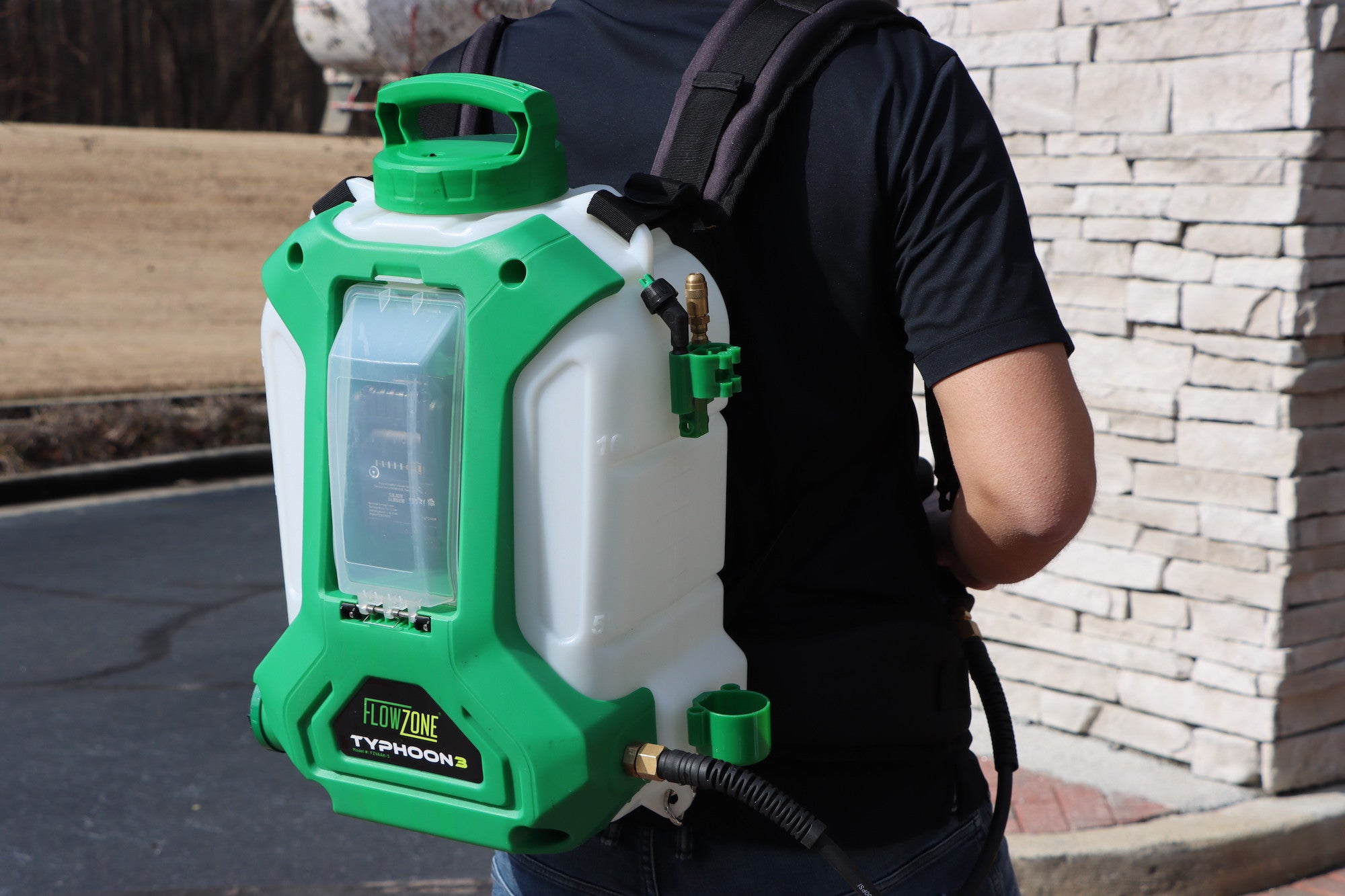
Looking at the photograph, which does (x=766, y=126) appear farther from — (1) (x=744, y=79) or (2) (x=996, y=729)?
(2) (x=996, y=729)

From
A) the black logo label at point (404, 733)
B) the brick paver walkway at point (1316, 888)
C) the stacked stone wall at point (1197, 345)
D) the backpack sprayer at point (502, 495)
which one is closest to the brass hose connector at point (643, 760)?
the backpack sprayer at point (502, 495)

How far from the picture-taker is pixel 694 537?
3.81ft

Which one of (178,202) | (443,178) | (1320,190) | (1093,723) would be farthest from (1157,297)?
(178,202)

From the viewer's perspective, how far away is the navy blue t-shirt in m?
1.17

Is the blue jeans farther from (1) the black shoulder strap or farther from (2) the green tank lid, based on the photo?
(1) the black shoulder strap

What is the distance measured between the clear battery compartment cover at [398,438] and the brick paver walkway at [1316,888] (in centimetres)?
299

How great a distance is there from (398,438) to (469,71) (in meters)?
0.53

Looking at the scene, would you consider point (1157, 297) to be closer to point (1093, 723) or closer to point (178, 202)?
point (1093, 723)

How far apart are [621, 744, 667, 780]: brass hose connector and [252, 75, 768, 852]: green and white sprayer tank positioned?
0.4 inches

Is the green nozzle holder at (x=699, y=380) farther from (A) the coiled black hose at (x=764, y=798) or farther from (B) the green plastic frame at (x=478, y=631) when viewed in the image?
(A) the coiled black hose at (x=764, y=798)

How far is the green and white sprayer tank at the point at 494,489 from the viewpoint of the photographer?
1.05 m

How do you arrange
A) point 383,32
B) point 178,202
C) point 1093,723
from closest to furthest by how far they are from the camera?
point 1093,723 → point 383,32 → point 178,202

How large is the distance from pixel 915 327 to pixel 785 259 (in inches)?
5.3

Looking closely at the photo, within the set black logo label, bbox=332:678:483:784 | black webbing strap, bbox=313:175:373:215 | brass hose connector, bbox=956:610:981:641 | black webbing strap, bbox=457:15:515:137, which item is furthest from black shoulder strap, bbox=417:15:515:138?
brass hose connector, bbox=956:610:981:641
